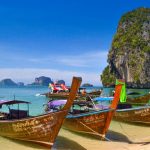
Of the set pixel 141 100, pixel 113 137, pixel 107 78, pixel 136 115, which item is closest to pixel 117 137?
pixel 113 137

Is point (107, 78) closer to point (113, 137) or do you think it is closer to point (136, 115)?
point (136, 115)

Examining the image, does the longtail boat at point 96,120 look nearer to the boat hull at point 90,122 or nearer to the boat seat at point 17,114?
the boat hull at point 90,122

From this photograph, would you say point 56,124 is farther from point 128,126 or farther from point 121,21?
point 121,21

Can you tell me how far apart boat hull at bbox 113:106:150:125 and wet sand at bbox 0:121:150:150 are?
121 cm

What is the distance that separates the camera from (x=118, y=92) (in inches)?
648

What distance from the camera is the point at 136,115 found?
21703mm

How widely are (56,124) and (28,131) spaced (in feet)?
5.41

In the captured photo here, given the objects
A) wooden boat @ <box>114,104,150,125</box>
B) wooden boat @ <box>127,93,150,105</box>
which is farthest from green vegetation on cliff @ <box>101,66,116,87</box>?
wooden boat @ <box>114,104,150,125</box>

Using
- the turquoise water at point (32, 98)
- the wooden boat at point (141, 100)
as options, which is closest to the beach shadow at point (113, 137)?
the turquoise water at point (32, 98)

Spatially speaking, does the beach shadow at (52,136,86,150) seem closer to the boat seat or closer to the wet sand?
the wet sand

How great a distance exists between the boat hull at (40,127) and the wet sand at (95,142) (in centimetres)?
41

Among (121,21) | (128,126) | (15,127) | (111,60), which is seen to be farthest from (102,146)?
(121,21)

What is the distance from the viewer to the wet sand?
1565 cm

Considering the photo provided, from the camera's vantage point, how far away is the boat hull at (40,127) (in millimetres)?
14578
